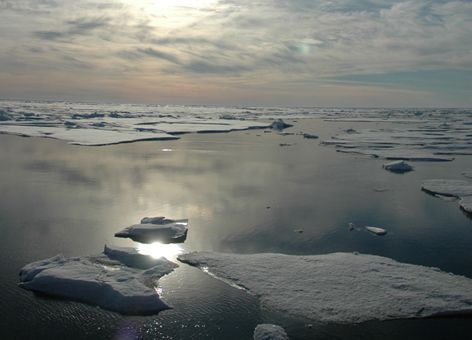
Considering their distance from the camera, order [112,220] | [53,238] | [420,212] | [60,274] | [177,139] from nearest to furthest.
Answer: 1. [60,274]
2. [53,238]
3. [112,220]
4. [420,212]
5. [177,139]

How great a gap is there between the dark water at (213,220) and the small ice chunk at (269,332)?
0.15 m

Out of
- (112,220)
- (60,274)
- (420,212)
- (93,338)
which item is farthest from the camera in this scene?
(420,212)

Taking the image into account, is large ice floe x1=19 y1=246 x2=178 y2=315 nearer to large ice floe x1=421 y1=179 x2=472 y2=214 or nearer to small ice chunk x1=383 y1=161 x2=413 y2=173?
large ice floe x1=421 y1=179 x2=472 y2=214

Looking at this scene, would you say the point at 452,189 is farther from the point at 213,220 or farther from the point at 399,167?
the point at 213,220

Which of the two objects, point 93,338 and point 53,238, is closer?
point 93,338

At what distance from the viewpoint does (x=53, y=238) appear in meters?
9.69

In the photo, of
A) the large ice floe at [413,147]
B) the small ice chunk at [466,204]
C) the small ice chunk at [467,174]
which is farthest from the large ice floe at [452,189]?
the large ice floe at [413,147]

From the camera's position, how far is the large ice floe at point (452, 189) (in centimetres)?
1310

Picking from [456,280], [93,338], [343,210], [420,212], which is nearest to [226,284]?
[93,338]

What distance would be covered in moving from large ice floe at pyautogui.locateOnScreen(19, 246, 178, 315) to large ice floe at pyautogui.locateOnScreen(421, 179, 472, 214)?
30.8 ft

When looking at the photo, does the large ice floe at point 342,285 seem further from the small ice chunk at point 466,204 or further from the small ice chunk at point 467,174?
the small ice chunk at point 467,174

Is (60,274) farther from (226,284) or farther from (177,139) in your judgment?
(177,139)

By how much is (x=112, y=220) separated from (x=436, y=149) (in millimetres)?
22329

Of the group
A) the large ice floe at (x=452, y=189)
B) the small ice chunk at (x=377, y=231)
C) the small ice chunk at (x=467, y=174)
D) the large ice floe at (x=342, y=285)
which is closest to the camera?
the large ice floe at (x=342, y=285)
